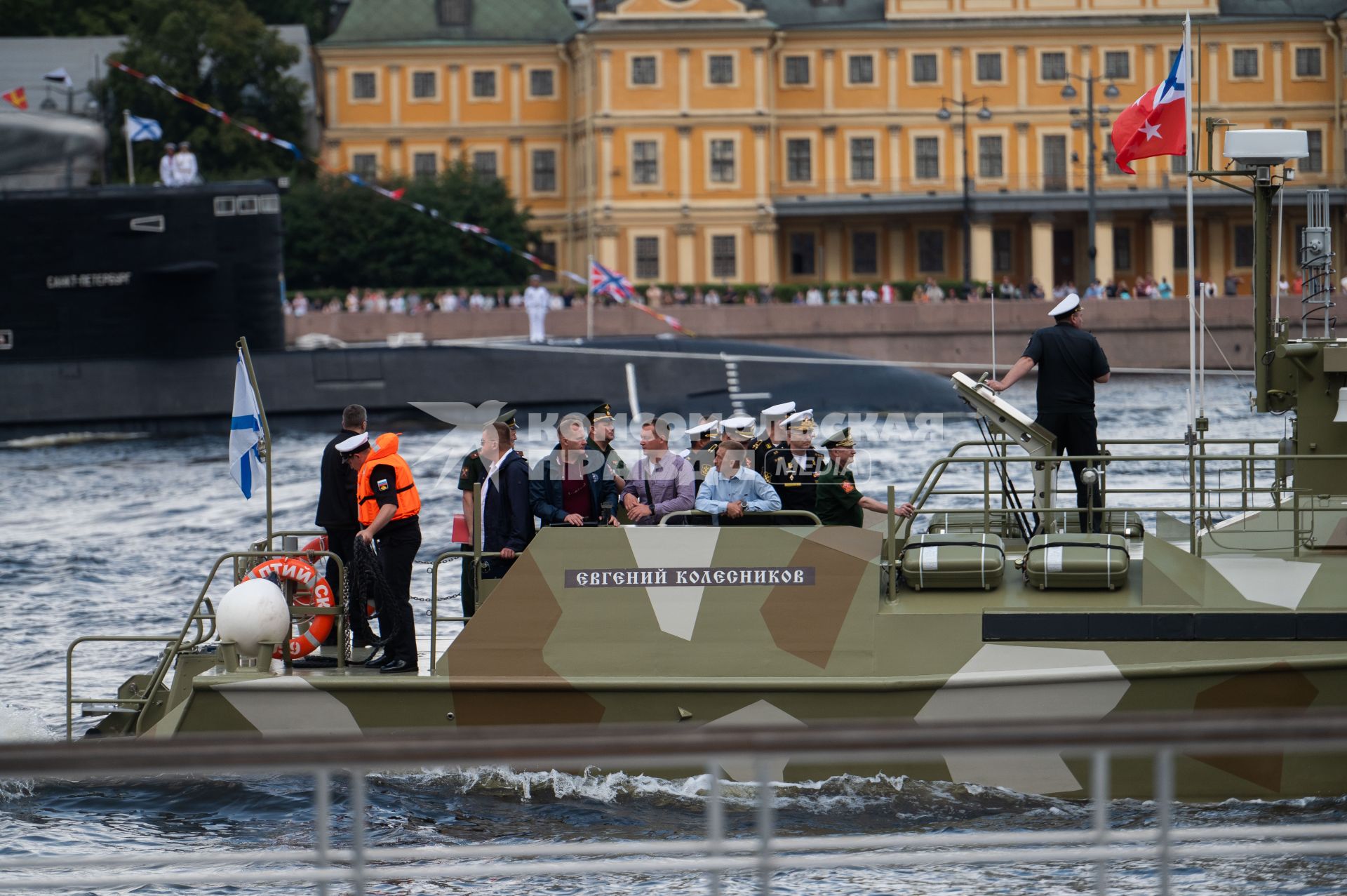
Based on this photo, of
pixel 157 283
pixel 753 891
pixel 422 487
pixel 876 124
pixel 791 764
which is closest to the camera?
pixel 753 891

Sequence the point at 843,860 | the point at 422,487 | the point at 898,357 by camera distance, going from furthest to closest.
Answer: the point at 898,357, the point at 422,487, the point at 843,860

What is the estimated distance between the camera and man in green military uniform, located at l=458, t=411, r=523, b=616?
10.9 meters

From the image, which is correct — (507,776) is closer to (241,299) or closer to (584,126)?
(241,299)

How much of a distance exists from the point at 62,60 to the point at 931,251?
4155cm

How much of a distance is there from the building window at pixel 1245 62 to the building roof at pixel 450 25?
101 ft

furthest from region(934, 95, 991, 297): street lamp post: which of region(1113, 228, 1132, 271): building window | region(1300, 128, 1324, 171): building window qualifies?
region(1300, 128, 1324, 171): building window

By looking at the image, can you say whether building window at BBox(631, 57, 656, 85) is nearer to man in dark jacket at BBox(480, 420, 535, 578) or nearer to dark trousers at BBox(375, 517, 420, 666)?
man in dark jacket at BBox(480, 420, 535, 578)

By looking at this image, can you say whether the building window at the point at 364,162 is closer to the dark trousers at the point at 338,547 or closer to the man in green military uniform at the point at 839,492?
the dark trousers at the point at 338,547

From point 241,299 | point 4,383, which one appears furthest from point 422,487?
point 4,383

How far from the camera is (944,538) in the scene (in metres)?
9.82

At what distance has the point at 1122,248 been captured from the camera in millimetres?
77812

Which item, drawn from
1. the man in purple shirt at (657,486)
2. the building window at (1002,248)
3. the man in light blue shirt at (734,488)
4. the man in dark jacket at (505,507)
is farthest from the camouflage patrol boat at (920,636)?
the building window at (1002,248)

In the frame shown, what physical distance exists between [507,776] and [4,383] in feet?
90.4

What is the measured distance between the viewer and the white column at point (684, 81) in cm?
7494
